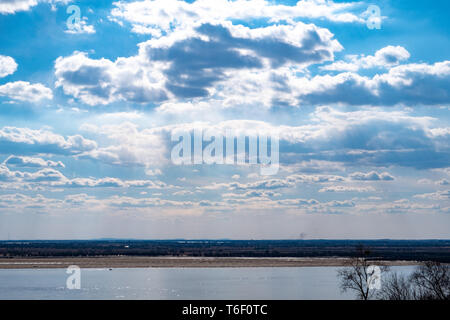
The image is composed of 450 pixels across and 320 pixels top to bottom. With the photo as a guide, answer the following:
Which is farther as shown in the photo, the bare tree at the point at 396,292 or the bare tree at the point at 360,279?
the bare tree at the point at 360,279

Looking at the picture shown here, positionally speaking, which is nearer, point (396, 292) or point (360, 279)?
point (360, 279)

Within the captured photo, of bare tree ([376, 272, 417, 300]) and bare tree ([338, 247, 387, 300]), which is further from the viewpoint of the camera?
bare tree ([338, 247, 387, 300])

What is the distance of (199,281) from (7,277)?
34.8 m

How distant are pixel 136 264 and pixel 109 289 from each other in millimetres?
58432

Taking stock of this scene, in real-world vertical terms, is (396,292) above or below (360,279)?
below
